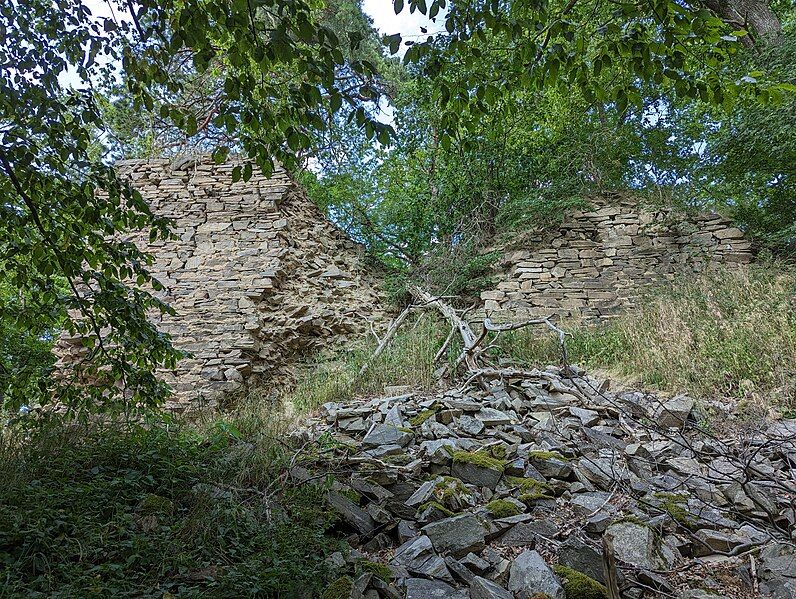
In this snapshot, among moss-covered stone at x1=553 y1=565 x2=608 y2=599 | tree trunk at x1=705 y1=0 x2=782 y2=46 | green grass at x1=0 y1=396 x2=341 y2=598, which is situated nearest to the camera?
green grass at x1=0 y1=396 x2=341 y2=598

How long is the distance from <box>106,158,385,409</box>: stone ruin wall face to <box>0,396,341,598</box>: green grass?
3.39 meters

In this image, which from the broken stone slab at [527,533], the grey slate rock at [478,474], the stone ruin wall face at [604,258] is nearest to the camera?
the broken stone slab at [527,533]

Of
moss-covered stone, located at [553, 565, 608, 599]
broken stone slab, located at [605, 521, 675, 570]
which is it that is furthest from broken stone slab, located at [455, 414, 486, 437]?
moss-covered stone, located at [553, 565, 608, 599]

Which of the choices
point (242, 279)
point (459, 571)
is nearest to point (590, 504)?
point (459, 571)

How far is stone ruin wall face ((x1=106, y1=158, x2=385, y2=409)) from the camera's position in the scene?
275 inches

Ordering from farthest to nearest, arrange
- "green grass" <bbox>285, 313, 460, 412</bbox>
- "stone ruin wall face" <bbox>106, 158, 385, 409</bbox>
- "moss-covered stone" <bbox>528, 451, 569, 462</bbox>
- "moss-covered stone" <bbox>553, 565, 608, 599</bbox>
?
"stone ruin wall face" <bbox>106, 158, 385, 409</bbox> → "green grass" <bbox>285, 313, 460, 412</bbox> → "moss-covered stone" <bbox>528, 451, 569, 462</bbox> → "moss-covered stone" <bbox>553, 565, 608, 599</bbox>

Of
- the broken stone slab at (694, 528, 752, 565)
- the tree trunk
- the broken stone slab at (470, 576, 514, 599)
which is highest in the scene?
the tree trunk

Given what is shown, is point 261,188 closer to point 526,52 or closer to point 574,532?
point 526,52

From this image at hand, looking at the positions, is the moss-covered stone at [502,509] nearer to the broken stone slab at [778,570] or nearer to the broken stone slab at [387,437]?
the broken stone slab at [387,437]

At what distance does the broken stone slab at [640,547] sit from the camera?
98.6 inches

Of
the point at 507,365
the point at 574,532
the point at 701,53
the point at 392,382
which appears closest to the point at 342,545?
the point at 574,532

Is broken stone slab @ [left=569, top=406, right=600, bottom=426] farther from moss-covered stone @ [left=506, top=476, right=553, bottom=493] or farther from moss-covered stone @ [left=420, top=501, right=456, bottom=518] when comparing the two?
moss-covered stone @ [left=420, top=501, right=456, bottom=518]

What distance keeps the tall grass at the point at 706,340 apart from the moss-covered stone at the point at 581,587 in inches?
128

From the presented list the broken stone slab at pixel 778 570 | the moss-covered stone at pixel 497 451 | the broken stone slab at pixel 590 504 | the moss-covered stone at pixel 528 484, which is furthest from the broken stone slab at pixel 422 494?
the broken stone slab at pixel 778 570
